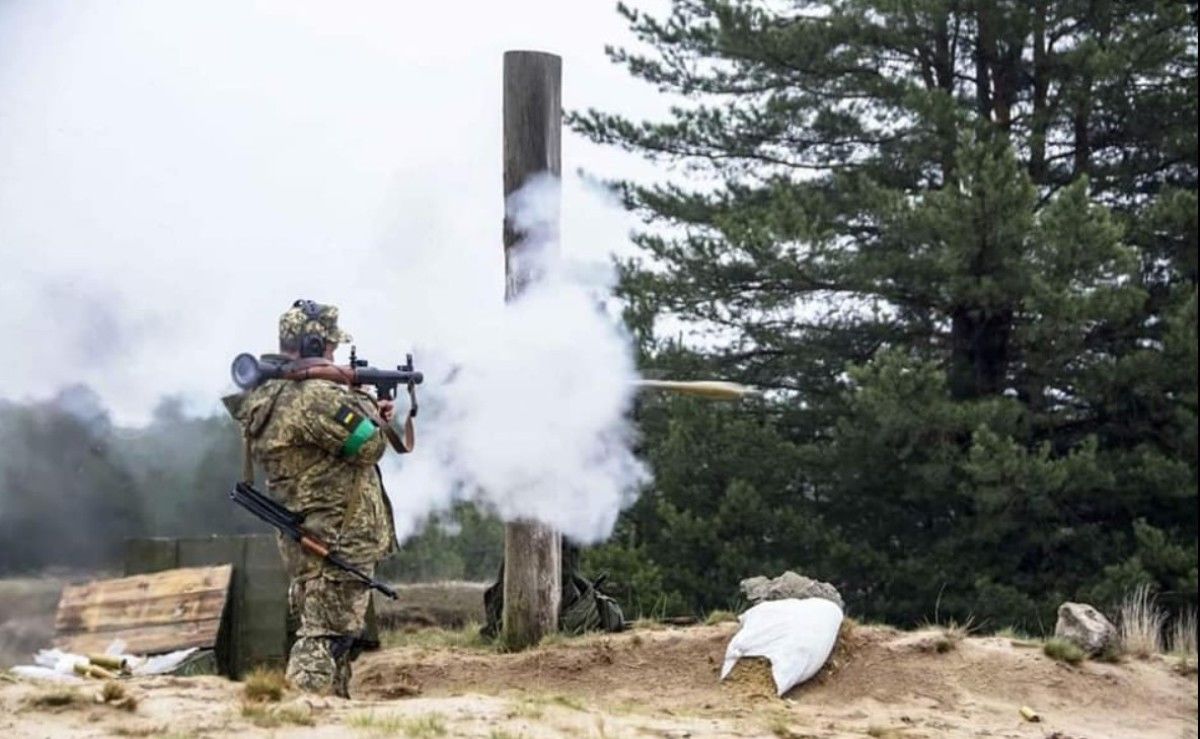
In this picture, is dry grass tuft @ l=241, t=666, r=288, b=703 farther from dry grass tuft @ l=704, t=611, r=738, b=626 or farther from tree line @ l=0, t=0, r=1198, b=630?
tree line @ l=0, t=0, r=1198, b=630

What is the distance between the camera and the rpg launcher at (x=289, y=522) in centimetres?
861

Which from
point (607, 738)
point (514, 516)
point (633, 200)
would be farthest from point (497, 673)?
point (633, 200)

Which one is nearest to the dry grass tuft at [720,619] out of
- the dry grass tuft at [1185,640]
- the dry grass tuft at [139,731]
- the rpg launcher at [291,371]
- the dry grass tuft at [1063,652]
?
the dry grass tuft at [1063,652]

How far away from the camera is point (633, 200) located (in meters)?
20.9

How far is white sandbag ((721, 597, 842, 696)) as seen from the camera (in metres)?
9.48

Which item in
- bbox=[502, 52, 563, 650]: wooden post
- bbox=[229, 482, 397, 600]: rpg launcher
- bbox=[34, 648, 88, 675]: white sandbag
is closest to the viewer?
bbox=[229, 482, 397, 600]: rpg launcher

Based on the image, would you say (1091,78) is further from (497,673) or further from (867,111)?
(497,673)

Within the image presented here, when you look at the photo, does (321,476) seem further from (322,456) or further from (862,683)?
(862,683)

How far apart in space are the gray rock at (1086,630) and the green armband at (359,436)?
184 inches

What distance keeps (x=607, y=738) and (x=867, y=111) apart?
14.4 meters

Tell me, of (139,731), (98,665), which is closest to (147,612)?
(98,665)

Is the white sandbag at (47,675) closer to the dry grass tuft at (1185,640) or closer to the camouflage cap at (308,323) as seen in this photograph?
the camouflage cap at (308,323)

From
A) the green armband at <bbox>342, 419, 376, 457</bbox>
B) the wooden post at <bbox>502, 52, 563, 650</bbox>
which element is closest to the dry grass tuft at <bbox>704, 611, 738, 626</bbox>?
the wooden post at <bbox>502, 52, 563, 650</bbox>

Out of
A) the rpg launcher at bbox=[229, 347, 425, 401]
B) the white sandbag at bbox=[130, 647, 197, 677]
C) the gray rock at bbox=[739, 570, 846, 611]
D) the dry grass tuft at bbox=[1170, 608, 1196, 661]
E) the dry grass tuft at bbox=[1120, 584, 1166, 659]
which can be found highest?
the rpg launcher at bbox=[229, 347, 425, 401]
